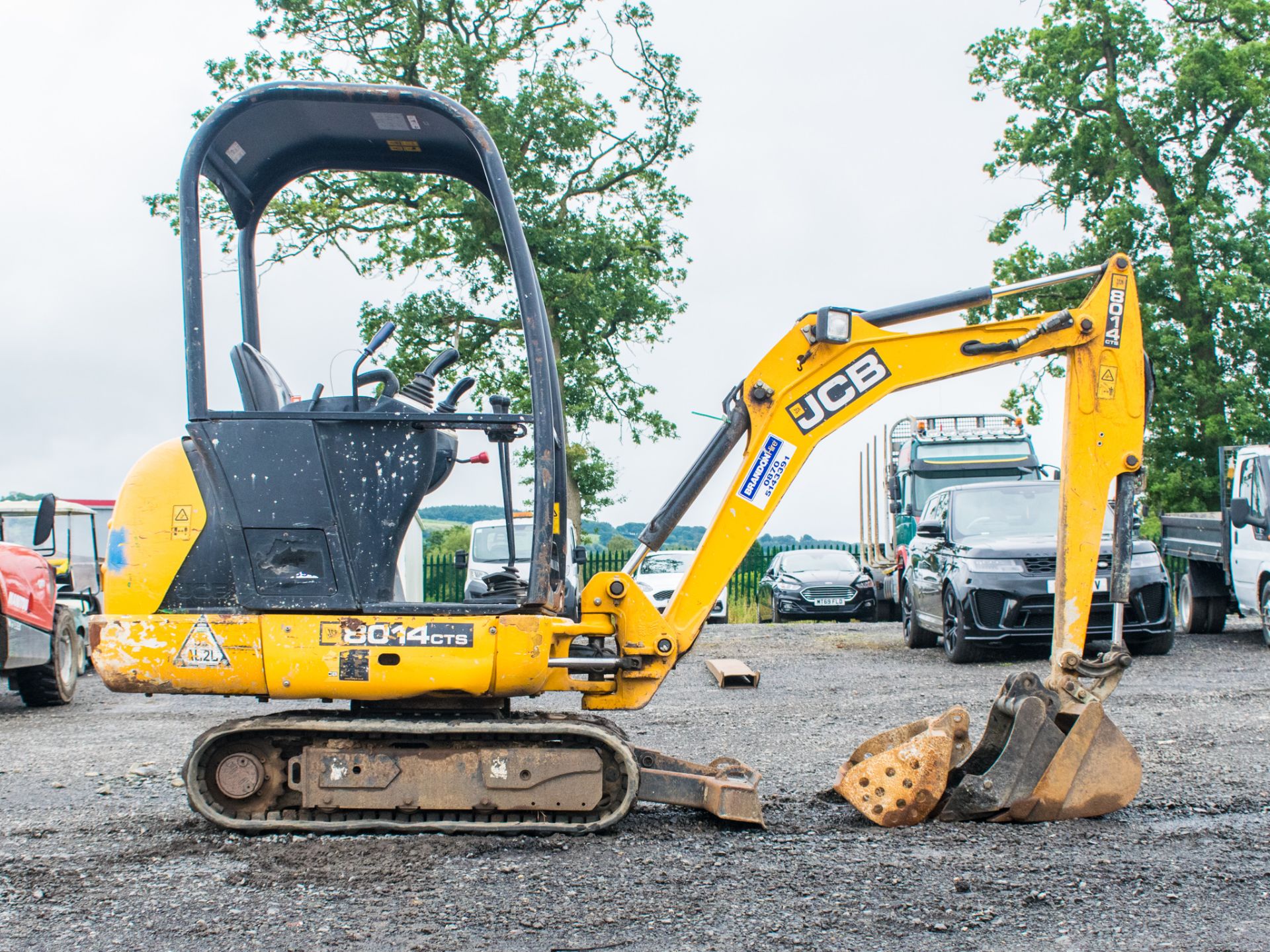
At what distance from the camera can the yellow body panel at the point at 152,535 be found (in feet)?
17.2

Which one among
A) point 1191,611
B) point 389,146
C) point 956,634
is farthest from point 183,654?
point 1191,611

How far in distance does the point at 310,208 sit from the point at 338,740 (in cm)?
2049

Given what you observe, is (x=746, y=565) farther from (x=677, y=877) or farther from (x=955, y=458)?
(x=677, y=877)

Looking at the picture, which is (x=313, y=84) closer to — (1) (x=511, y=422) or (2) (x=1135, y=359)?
(1) (x=511, y=422)

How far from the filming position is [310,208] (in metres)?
24.2

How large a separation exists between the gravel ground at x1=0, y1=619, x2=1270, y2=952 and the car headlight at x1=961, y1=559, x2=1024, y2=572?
4753mm

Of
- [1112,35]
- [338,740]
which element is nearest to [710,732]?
[338,740]

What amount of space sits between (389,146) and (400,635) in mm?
2300

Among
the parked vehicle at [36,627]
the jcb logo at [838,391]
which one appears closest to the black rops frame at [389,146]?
the jcb logo at [838,391]

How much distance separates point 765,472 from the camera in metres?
5.71

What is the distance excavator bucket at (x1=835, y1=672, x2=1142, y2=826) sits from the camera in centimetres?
535

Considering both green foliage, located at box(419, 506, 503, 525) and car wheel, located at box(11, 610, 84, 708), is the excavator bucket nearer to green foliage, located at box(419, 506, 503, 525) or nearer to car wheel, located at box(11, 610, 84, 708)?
green foliage, located at box(419, 506, 503, 525)

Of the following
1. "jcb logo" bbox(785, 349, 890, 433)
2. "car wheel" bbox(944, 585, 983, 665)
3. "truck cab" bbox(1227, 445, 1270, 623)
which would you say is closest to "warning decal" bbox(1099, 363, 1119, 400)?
"jcb logo" bbox(785, 349, 890, 433)

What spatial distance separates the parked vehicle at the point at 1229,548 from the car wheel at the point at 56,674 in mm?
12320
